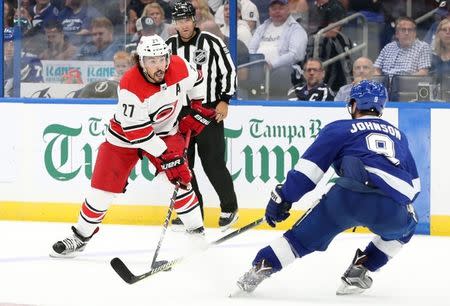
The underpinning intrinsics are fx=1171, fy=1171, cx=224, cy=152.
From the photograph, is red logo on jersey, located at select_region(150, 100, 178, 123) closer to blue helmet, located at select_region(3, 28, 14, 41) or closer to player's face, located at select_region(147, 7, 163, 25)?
player's face, located at select_region(147, 7, 163, 25)

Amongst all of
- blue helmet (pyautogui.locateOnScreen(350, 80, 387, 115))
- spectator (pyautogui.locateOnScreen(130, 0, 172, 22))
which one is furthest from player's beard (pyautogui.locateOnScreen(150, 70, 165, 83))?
spectator (pyautogui.locateOnScreen(130, 0, 172, 22))

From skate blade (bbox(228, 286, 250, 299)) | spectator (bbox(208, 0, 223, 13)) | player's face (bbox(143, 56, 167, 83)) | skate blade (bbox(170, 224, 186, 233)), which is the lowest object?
skate blade (bbox(170, 224, 186, 233))

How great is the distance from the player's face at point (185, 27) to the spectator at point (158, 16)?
617 millimetres

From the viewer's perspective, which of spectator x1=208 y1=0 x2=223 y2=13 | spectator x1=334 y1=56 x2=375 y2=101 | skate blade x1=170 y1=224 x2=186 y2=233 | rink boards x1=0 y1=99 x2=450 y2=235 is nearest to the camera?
rink boards x1=0 y1=99 x2=450 y2=235

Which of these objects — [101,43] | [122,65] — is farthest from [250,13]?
[101,43]

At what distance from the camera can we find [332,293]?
4.70m

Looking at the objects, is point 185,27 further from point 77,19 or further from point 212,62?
point 77,19

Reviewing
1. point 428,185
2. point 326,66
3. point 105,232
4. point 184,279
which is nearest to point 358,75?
point 326,66

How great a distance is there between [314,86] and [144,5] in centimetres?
118

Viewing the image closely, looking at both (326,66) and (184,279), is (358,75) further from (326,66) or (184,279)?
(184,279)

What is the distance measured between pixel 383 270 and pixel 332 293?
671 millimetres

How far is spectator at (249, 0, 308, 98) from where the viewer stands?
6.87 meters

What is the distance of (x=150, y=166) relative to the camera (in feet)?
22.5

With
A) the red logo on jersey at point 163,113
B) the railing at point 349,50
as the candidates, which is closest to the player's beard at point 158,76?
the red logo on jersey at point 163,113
